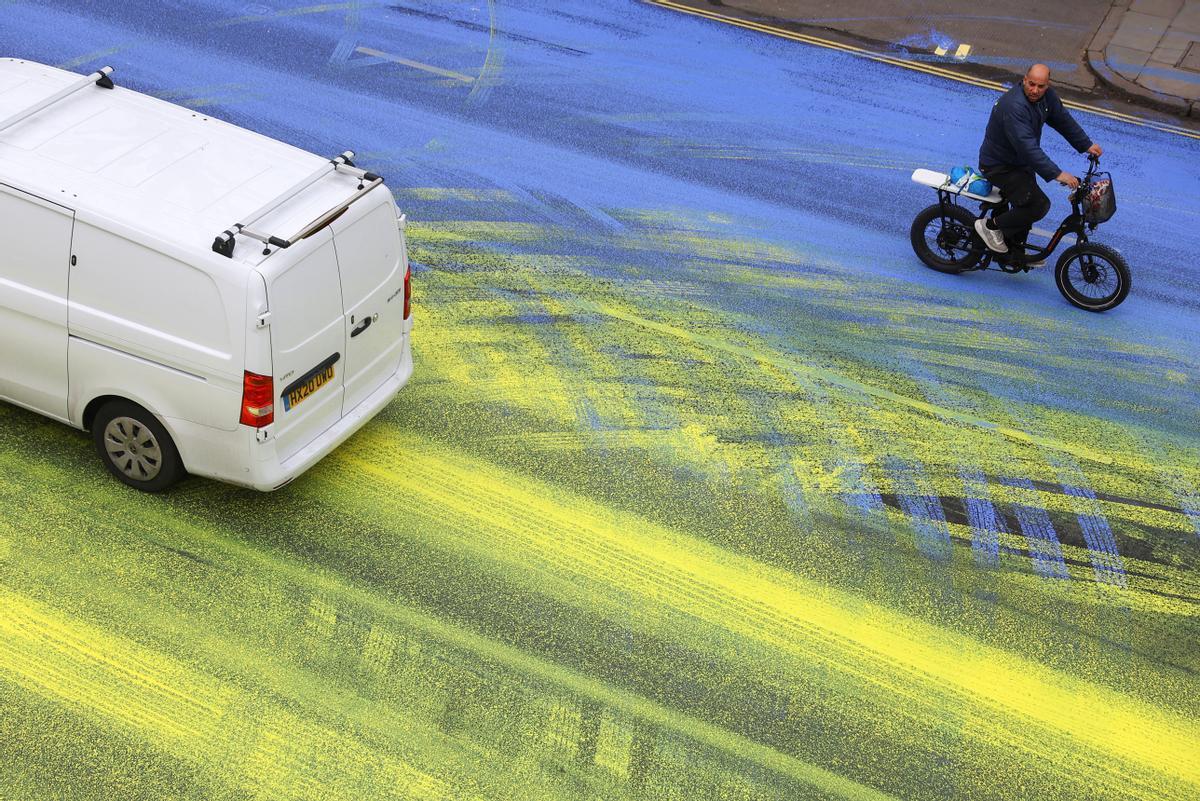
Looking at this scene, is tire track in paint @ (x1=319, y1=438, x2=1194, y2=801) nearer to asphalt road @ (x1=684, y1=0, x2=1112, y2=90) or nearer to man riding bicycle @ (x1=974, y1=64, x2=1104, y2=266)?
man riding bicycle @ (x1=974, y1=64, x2=1104, y2=266)

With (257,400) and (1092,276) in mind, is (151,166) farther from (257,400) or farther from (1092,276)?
(1092,276)

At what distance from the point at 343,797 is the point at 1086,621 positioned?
459 cm

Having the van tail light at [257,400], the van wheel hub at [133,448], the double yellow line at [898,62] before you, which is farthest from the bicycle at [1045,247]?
the van wheel hub at [133,448]

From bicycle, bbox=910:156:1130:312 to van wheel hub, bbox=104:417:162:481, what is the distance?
671 centimetres

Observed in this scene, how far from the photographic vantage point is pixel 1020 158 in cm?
973

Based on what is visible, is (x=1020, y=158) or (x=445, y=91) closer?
(x=1020, y=158)

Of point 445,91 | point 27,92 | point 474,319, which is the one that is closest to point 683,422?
point 474,319

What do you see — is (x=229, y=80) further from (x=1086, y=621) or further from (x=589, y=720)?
(x=1086, y=621)

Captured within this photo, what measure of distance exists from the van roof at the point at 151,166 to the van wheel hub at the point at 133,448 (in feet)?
4.12

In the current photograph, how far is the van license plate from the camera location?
22.0ft

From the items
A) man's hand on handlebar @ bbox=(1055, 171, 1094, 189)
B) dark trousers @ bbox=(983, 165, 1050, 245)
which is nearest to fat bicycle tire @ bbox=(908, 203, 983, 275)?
dark trousers @ bbox=(983, 165, 1050, 245)

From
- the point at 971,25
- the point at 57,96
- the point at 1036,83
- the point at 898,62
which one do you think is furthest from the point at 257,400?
the point at 971,25

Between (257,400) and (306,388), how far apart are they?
1.26 feet

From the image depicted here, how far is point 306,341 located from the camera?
666 centimetres
